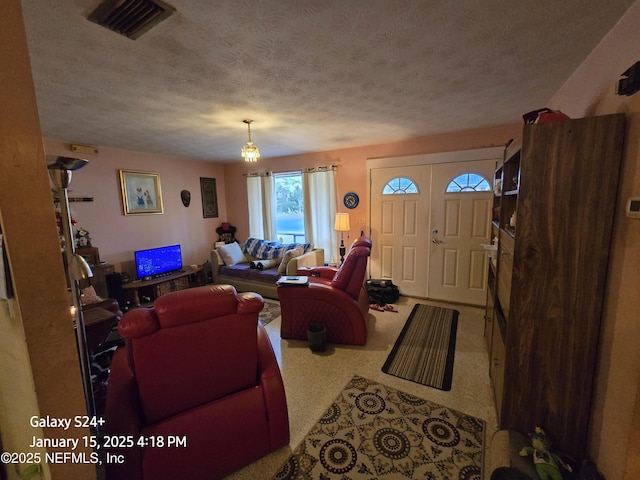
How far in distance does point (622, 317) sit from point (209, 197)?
5.60m

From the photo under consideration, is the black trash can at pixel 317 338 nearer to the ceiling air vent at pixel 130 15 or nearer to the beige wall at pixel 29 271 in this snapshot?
the beige wall at pixel 29 271

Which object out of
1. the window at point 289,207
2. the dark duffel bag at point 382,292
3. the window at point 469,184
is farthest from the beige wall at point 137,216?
the window at point 469,184

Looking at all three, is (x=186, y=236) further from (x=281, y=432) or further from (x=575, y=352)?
(x=575, y=352)

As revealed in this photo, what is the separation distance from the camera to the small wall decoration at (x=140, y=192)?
13.2 feet

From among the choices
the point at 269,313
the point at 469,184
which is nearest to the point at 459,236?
the point at 469,184

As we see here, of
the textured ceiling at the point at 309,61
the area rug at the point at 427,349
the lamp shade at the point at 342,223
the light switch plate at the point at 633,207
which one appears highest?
the textured ceiling at the point at 309,61

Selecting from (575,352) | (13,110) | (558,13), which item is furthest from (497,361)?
(13,110)

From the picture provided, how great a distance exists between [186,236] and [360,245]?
3.61 m

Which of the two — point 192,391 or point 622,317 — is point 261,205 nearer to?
point 192,391

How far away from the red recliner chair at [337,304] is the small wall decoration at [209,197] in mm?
3287

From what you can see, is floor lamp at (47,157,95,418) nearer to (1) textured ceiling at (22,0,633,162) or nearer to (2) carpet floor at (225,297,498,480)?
(1) textured ceiling at (22,0,633,162)

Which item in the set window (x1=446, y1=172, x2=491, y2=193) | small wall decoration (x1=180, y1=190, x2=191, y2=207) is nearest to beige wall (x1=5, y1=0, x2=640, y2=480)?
window (x1=446, y1=172, x2=491, y2=193)

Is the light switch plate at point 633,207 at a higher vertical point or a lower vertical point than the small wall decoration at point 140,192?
lower

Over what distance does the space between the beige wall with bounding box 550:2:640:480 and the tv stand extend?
465 centimetres
